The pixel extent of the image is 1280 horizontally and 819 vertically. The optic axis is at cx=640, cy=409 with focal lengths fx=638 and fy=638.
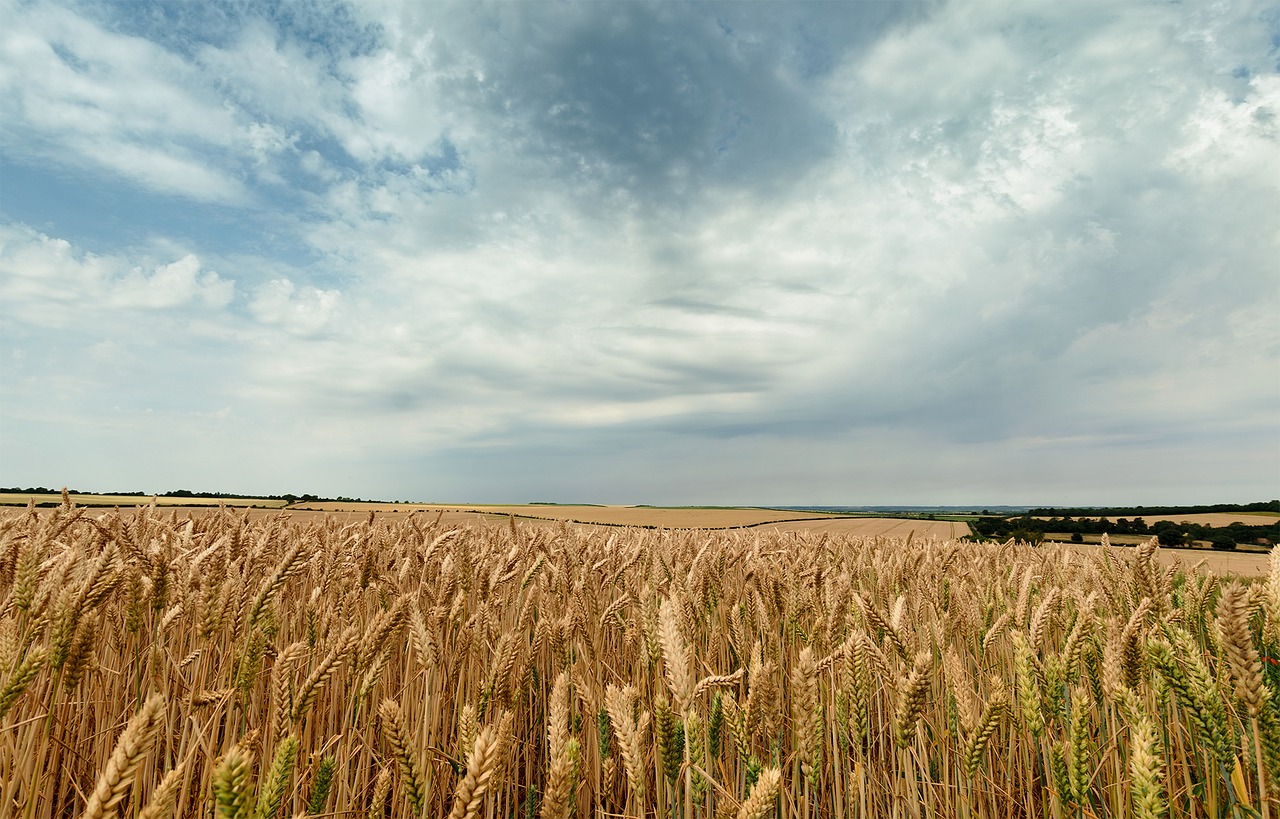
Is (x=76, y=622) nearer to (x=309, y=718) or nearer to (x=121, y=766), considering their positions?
(x=121, y=766)

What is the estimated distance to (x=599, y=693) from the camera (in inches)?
121

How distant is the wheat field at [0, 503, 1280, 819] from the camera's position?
5.16 feet

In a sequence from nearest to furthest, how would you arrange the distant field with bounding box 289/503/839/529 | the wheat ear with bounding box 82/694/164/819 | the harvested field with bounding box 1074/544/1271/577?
the wheat ear with bounding box 82/694/164/819, the harvested field with bounding box 1074/544/1271/577, the distant field with bounding box 289/503/839/529

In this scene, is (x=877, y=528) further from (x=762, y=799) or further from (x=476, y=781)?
(x=476, y=781)

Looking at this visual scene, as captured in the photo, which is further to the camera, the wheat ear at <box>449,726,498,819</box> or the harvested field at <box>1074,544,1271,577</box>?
the harvested field at <box>1074,544,1271,577</box>

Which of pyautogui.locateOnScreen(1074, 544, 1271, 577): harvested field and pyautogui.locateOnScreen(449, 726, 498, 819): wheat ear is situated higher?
pyautogui.locateOnScreen(449, 726, 498, 819): wheat ear

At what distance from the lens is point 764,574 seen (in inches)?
148

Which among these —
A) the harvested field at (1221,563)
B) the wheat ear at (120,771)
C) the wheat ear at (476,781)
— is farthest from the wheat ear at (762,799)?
the harvested field at (1221,563)

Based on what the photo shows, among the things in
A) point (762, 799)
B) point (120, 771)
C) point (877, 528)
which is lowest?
point (877, 528)

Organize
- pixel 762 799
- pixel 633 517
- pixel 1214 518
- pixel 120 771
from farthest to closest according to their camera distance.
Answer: pixel 633 517
pixel 1214 518
pixel 762 799
pixel 120 771

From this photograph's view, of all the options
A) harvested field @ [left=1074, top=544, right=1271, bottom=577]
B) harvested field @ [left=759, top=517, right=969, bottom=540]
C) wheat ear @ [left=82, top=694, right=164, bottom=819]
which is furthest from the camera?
harvested field @ [left=759, top=517, right=969, bottom=540]

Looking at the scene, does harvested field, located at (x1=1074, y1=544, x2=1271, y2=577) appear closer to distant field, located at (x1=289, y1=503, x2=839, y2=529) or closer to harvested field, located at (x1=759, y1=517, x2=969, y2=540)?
harvested field, located at (x1=759, y1=517, x2=969, y2=540)

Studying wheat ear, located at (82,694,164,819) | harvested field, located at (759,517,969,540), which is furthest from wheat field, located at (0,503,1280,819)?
harvested field, located at (759,517,969,540)

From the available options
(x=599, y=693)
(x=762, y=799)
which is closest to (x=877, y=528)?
(x=599, y=693)
